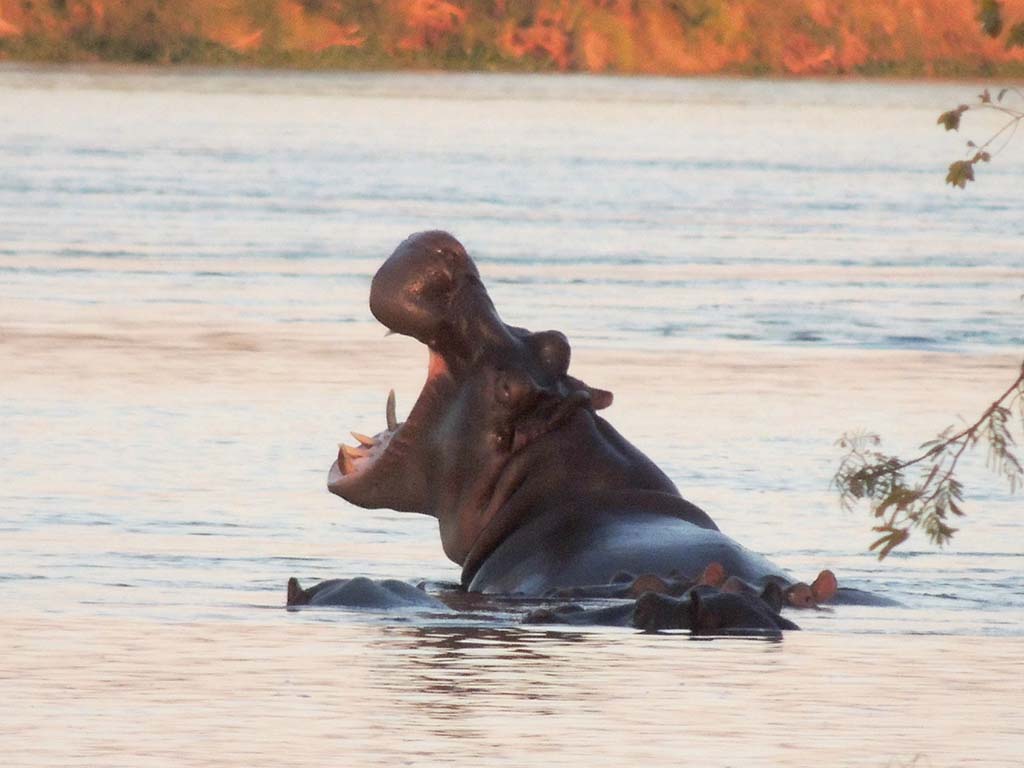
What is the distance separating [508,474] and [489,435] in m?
0.11

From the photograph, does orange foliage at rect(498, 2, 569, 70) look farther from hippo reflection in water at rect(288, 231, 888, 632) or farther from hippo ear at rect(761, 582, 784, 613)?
hippo ear at rect(761, 582, 784, 613)

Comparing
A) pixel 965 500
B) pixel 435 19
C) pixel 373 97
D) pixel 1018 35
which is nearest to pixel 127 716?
pixel 1018 35

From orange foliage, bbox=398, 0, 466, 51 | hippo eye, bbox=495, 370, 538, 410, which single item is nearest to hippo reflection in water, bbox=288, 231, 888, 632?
hippo eye, bbox=495, 370, 538, 410

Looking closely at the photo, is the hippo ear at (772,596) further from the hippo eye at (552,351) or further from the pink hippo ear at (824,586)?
the hippo eye at (552,351)

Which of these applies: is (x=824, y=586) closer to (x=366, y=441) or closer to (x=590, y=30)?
(x=366, y=441)

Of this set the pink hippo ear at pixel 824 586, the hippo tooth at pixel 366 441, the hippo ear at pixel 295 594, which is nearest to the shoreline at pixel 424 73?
the hippo tooth at pixel 366 441

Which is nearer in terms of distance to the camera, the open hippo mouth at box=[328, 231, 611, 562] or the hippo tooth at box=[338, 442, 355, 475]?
the open hippo mouth at box=[328, 231, 611, 562]

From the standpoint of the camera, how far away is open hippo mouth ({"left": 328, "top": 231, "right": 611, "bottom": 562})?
7.91m

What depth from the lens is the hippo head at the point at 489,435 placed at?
316 inches

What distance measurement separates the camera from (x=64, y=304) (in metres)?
17.1

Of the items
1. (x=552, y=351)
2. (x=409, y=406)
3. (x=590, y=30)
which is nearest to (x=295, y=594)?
(x=552, y=351)

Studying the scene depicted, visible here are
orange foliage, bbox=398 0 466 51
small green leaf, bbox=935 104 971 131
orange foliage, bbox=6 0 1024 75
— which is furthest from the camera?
orange foliage, bbox=398 0 466 51

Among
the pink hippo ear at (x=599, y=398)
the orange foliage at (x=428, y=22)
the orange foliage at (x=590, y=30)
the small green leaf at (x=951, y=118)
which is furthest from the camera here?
the orange foliage at (x=428, y=22)

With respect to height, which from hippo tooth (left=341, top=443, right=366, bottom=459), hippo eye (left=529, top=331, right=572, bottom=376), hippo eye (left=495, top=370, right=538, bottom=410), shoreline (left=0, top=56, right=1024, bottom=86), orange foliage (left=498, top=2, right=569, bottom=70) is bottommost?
shoreline (left=0, top=56, right=1024, bottom=86)
